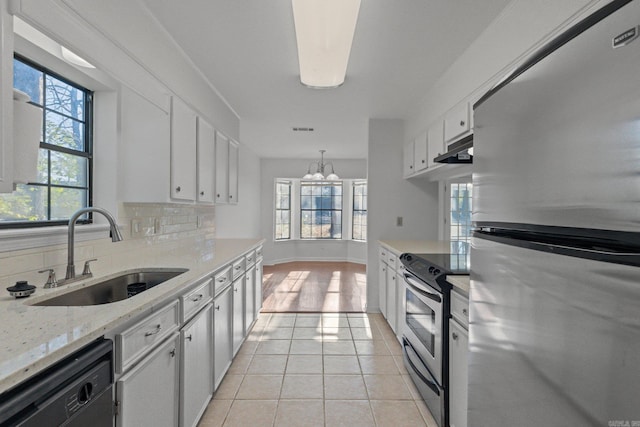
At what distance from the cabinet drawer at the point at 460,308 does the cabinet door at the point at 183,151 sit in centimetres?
193

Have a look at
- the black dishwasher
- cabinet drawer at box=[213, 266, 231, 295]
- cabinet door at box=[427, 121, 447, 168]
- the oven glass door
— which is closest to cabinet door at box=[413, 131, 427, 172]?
Answer: cabinet door at box=[427, 121, 447, 168]

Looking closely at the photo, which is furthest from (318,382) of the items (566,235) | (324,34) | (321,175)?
(321,175)

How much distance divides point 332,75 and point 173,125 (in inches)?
49.4

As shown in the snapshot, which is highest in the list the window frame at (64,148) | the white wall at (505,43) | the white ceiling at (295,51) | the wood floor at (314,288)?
the white ceiling at (295,51)

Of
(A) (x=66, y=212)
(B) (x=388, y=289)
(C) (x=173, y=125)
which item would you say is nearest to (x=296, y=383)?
(B) (x=388, y=289)

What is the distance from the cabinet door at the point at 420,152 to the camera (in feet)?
10.7

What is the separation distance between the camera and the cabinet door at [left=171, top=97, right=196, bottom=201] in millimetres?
2260

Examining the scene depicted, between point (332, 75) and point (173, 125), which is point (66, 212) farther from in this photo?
point (332, 75)

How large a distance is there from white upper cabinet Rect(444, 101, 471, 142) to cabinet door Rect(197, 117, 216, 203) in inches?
82.7

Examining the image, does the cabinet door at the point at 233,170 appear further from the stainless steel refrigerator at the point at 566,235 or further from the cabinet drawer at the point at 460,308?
the stainless steel refrigerator at the point at 566,235

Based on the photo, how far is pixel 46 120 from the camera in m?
1.62

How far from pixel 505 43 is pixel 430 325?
177 centimetres

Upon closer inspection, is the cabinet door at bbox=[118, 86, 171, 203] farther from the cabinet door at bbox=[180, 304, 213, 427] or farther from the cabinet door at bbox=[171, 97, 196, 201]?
the cabinet door at bbox=[180, 304, 213, 427]

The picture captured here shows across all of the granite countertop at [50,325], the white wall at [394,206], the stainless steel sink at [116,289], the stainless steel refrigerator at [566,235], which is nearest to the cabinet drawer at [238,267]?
the stainless steel sink at [116,289]
